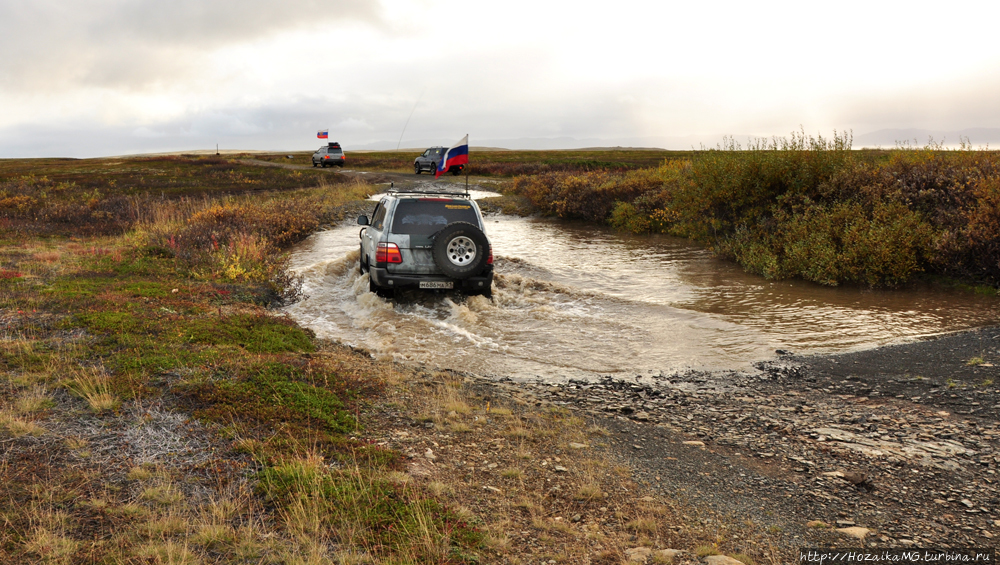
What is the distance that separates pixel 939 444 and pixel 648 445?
105 inches

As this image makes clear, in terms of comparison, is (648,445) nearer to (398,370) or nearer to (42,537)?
(398,370)

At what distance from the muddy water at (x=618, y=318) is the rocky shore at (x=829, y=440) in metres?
0.89

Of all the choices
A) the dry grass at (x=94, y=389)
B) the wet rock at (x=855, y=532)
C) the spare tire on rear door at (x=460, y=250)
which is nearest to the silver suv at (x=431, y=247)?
the spare tire on rear door at (x=460, y=250)

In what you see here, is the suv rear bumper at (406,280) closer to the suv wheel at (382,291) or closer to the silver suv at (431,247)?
the silver suv at (431,247)

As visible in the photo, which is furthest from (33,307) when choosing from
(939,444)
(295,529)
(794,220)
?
(794,220)

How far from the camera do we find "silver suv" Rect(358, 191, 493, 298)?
1073 cm

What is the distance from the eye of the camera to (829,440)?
563 cm

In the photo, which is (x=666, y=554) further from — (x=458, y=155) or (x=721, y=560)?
(x=458, y=155)

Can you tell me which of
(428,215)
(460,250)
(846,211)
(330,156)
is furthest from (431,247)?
(330,156)

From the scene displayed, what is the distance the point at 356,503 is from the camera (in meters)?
3.93

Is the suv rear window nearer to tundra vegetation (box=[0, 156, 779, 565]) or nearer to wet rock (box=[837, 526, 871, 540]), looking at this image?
tundra vegetation (box=[0, 156, 779, 565])

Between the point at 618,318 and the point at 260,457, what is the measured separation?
8.28 meters

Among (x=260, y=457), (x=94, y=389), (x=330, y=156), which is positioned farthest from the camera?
(x=330, y=156)

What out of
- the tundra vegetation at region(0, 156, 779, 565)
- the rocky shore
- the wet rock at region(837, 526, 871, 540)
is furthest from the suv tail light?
the wet rock at region(837, 526, 871, 540)
